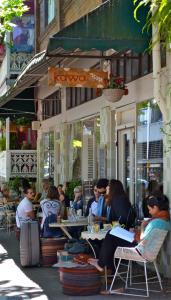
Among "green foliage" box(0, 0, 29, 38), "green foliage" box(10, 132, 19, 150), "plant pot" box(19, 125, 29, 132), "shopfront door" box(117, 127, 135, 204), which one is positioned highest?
"green foliage" box(0, 0, 29, 38)

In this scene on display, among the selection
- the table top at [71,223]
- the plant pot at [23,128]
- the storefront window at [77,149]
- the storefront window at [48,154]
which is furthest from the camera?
the plant pot at [23,128]

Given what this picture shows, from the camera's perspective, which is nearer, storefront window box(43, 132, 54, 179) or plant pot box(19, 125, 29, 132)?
storefront window box(43, 132, 54, 179)

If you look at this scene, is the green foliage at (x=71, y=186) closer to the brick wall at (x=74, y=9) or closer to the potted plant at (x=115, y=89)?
the brick wall at (x=74, y=9)

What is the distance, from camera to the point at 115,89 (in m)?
12.2

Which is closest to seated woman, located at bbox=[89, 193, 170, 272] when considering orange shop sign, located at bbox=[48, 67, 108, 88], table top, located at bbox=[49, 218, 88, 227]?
table top, located at bbox=[49, 218, 88, 227]

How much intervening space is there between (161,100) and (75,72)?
10.5 ft

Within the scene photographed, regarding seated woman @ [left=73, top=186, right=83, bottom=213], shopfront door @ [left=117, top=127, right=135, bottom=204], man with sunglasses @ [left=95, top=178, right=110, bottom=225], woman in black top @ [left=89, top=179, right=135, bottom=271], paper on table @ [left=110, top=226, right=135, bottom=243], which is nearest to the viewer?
paper on table @ [left=110, top=226, right=135, bottom=243]

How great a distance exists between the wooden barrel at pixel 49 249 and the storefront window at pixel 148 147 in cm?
164

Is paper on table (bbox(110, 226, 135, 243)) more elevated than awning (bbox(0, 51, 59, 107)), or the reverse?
awning (bbox(0, 51, 59, 107))

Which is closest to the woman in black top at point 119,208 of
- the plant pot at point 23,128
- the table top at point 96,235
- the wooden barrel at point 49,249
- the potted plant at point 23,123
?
the table top at point 96,235

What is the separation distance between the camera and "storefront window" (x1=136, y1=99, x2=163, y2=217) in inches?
424

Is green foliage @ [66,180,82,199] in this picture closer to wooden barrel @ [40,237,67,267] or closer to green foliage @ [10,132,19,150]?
wooden barrel @ [40,237,67,267]

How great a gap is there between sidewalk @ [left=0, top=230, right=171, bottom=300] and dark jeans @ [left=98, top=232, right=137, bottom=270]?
1.82 ft

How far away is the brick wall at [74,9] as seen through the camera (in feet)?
50.6
